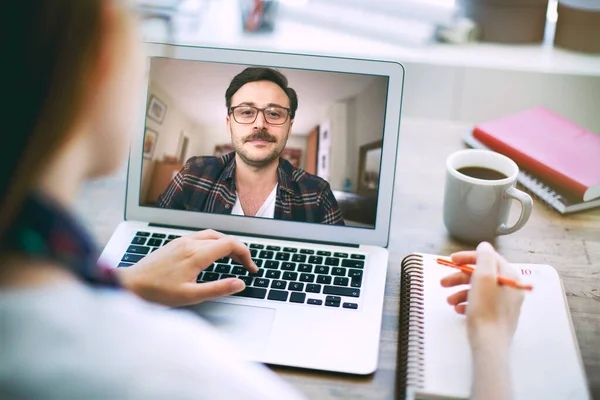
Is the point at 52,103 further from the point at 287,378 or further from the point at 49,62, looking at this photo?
the point at 287,378

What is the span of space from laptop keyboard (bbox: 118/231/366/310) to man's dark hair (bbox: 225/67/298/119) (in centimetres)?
21

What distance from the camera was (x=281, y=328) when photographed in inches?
32.7

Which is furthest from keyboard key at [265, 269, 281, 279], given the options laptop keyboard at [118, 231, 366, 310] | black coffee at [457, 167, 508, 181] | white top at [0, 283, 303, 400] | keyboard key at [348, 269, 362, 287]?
white top at [0, 283, 303, 400]

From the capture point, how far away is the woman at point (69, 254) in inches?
15.8

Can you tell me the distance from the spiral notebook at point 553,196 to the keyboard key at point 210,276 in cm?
57

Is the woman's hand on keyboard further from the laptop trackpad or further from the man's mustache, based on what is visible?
the man's mustache

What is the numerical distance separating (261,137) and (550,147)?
1.75 ft

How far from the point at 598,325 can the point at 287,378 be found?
1.42 feet

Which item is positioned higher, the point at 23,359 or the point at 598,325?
the point at 23,359

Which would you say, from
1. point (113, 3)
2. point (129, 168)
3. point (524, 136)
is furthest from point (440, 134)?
point (113, 3)

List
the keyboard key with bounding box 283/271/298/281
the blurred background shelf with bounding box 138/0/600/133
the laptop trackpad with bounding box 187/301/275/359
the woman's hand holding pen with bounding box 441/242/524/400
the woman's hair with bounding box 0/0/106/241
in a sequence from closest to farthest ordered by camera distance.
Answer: the woman's hair with bounding box 0/0/106/241 < the woman's hand holding pen with bounding box 441/242/524/400 < the laptop trackpad with bounding box 187/301/275/359 < the keyboard key with bounding box 283/271/298/281 < the blurred background shelf with bounding box 138/0/600/133

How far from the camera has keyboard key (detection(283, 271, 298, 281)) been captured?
912 mm

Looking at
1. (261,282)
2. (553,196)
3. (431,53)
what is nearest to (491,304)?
(261,282)

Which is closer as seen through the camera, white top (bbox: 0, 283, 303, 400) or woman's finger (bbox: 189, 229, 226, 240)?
white top (bbox: 0, 283, 303, 400)
